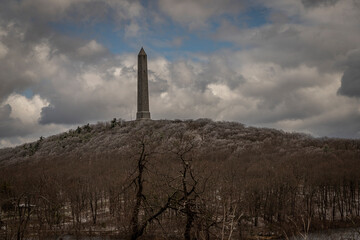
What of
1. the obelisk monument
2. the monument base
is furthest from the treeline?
the obelisk monument

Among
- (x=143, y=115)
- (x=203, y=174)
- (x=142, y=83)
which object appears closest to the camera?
(x=203, y=174)

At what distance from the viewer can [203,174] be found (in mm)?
47469

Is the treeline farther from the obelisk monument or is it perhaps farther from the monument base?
the obelisk monument

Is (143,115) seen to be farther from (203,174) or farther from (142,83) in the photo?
(203,174)

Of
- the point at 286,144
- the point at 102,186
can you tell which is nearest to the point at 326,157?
the point at 286,144

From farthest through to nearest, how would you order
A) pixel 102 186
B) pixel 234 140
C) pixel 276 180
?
pixel 234 140 → pixel 102 186 → pixel 276 180

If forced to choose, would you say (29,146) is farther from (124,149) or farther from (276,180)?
(276,180)

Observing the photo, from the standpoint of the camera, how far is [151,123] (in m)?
81.1

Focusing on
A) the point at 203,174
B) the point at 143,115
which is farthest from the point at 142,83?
the point at 203,174

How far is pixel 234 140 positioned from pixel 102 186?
3365 centimetres

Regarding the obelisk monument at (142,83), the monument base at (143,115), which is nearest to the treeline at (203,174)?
the monument base at (143,115)

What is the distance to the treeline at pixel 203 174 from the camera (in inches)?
1646

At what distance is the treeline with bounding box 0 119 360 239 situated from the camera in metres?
41.8

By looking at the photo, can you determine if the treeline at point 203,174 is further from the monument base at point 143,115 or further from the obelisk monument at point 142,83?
the obelisk monument at point 142,83
